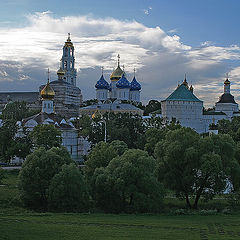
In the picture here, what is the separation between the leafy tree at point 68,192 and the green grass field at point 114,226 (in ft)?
5.33

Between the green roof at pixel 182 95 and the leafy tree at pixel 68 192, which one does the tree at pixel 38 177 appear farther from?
the green roof at pixel 182 95

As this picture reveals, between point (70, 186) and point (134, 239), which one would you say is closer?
point (134, 239)

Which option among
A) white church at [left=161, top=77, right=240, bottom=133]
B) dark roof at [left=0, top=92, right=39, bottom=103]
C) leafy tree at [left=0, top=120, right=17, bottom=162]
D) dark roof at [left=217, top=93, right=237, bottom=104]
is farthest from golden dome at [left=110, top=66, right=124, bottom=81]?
leafy tree at [left=0, top=120, right=17, bottom=162]

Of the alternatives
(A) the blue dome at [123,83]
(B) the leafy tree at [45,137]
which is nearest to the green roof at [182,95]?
(A) the blue dome at [123,83]

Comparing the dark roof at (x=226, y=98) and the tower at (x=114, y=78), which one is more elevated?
the tower at (x=114, y=78)

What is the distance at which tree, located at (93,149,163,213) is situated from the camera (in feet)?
72.3

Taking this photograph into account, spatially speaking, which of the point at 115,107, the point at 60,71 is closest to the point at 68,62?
the point at 60,71

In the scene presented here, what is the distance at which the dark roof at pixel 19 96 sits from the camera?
10112cm

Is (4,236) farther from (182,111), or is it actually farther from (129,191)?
(182,111)

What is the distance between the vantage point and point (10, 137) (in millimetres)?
38938

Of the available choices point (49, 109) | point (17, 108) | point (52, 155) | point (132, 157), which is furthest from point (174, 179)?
point (17, 108)

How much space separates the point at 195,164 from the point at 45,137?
15221 millimetres

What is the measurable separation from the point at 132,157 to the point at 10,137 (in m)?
18.8

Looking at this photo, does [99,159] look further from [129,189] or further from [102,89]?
[102,89]
